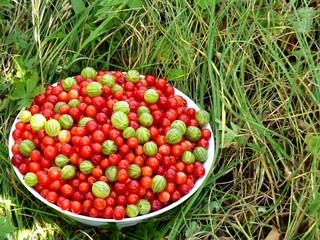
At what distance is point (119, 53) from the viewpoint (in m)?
2.11

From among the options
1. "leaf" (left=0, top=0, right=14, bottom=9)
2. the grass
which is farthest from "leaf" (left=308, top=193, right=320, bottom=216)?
"leaf" (left=0, top=0, right=14, bottom=9)

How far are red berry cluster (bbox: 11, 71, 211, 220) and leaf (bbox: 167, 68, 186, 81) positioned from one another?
0.19 metres

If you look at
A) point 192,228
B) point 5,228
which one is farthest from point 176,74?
point 5,228

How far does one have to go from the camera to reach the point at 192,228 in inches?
67.7

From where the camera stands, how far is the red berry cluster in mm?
1608

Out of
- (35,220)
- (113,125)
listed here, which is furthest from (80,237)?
(113,125)

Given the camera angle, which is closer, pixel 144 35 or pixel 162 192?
pixel 162 192

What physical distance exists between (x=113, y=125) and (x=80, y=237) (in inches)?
15.0

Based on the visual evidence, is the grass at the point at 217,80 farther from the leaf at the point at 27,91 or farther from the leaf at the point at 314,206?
the leaf at the point at 27,91

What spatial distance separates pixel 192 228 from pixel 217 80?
0.54 meters

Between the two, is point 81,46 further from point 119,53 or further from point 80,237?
point 80,237

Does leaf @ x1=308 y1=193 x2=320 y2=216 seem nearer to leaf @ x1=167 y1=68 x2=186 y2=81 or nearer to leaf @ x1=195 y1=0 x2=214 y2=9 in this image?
leaf @ x1=167 y1=68 x2=186 y2=81

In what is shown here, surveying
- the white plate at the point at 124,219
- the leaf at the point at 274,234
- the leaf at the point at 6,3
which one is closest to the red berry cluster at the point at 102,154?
the white plate at the point at 124,219

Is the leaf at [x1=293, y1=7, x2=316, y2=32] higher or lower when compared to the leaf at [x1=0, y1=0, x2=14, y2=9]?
lower
